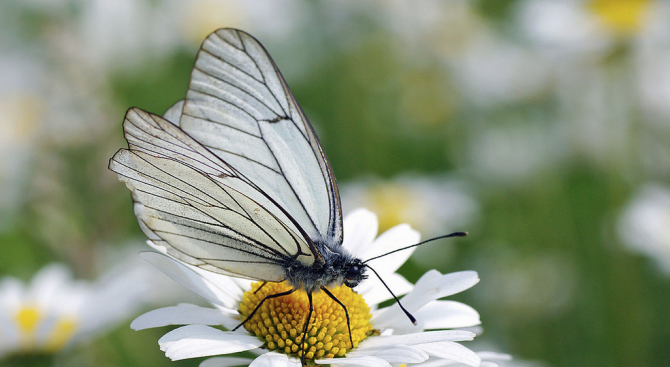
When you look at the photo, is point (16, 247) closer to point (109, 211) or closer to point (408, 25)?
point (109, 211)

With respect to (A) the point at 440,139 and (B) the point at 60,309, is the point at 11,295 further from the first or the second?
(A) the point at 440,139

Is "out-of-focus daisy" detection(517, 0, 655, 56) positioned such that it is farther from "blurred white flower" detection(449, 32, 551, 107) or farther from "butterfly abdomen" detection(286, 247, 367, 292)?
"butterfly abdomen" detection(286, 247, 367, 292)

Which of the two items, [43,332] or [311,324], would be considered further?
[43,332]

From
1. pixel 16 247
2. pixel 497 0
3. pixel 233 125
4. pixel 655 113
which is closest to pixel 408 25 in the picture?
pixel 497 0

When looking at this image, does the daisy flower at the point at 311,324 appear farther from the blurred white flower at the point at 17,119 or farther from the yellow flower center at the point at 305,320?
the blurred white flower at the point at 17,119

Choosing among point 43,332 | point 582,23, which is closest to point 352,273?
point 43,332

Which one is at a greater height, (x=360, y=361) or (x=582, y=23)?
(x=582, y=23)

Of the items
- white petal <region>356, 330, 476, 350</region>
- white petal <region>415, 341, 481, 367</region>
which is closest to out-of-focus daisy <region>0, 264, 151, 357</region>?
white petal <region>356, 330, 476, 350</region>
